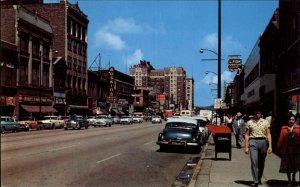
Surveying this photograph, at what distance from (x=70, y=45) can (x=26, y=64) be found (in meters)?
22.7

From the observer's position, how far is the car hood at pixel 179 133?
73.0 feet

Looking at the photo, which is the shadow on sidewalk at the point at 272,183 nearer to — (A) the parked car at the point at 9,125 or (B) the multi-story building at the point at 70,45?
(A) the parked car at the point at 9,125

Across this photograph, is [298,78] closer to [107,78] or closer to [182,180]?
[182,180]

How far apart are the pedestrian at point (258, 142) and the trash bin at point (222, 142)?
6.93 m

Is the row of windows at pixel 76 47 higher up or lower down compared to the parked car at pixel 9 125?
higher up

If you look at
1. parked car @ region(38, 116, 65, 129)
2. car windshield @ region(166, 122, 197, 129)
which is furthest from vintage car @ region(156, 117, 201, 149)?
parked car @ region(38, 116, 65, 129)

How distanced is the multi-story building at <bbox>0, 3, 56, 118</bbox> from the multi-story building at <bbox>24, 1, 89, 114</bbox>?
6.13m

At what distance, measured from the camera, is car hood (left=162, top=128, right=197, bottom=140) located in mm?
22245

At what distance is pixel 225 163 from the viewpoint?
667 inches

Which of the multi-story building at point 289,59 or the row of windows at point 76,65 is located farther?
the row of windows at point 76,65

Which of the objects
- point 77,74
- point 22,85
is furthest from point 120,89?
point 22,85

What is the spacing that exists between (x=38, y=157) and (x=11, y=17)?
45199 mm

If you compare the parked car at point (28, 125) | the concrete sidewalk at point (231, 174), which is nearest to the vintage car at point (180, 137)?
the concrete sidewalk at point (231, 174)

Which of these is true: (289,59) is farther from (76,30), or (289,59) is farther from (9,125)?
(76,30)
